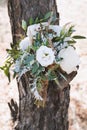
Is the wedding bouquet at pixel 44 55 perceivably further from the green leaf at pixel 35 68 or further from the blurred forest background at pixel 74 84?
the blurred forest background at pixel 74 84

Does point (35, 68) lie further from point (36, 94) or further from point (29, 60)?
point (36, 94)

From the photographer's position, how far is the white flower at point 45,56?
173 cm

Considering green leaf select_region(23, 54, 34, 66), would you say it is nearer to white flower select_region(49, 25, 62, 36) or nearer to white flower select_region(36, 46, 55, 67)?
white flower select_region(36, 46, 55, 67)

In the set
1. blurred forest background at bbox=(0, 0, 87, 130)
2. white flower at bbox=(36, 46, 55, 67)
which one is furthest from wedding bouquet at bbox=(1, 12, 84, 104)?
blurred forest background at bbox=(0, 0, 87, 130)

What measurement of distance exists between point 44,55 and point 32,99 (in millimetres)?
403

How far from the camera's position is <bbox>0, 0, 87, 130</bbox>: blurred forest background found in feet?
9.80

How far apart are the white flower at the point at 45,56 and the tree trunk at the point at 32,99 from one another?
176 mm

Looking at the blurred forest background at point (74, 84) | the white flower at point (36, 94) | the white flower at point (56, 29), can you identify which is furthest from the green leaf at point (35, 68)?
A: the blurred forest background at point (74, 84)

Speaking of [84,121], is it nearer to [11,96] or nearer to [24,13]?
[11,96]

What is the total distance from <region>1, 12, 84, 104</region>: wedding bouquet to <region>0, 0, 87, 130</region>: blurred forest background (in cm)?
119

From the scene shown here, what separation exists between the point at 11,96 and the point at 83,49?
109 centimetres

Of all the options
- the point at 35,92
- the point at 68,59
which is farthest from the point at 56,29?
the point at 35,92

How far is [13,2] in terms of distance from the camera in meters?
1.90

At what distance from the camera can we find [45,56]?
1.73m
